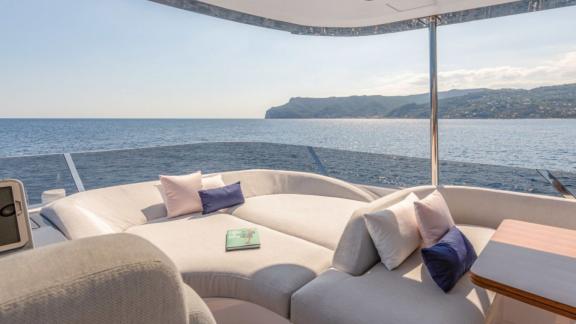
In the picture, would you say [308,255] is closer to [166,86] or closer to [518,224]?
[518,224]

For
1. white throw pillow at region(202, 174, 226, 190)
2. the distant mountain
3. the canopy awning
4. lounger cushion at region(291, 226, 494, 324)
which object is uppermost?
the canopy awning

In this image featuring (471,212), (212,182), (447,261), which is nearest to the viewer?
(447,261)

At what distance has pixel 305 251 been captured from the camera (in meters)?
1.98

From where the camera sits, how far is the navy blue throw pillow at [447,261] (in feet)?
4.89

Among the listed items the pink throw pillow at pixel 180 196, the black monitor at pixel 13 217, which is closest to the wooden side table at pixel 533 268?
the black monitor at pixel 13 217

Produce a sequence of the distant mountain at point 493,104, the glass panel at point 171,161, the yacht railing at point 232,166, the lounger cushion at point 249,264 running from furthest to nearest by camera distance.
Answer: the distant mountain at point 493,104, the glass panel at point 171,161, the yacht railing at point 232,166, the lounger cushion at point 249,264

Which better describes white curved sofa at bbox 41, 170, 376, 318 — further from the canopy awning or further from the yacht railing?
the canopy awning

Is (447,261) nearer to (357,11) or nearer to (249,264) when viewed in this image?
(249,264)

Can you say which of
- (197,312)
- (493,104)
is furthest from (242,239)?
(493,104)

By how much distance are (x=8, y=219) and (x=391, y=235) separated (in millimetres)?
1762

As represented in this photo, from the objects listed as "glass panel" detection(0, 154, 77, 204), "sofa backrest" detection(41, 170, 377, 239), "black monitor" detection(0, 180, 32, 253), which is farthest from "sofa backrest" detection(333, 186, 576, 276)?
"glass panel" detection(0, 154, 77, 204)

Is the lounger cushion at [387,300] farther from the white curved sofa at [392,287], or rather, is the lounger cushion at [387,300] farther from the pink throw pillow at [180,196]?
the pink throw pillow at [180,196]

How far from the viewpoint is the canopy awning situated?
110 inches

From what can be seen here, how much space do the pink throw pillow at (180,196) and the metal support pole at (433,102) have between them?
250cm
